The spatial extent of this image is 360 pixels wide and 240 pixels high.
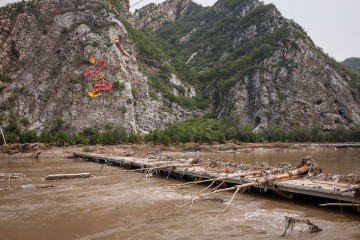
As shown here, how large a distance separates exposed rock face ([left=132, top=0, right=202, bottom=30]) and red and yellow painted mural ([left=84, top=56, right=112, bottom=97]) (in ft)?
259

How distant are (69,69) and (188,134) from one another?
28895 millimetres

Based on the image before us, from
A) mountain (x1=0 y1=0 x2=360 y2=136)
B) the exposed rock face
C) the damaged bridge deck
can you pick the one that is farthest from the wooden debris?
the exposed rock face

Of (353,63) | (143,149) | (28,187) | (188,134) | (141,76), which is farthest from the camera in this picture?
(353,63)

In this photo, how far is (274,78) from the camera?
9025cm

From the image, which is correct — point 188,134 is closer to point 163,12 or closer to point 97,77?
point 97,77

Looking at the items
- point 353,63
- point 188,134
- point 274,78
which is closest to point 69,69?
point 188,134

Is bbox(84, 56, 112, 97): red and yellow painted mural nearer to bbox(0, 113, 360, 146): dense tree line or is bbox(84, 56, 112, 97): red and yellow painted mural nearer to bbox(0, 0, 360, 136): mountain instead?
bbox(0, 0, 360, 136): mountain

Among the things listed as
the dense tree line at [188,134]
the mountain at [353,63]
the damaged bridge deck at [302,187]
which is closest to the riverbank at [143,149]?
the dense tree line at [188,134]

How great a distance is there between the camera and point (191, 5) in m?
162

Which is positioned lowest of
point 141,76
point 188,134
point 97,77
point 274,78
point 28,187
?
point 28,187

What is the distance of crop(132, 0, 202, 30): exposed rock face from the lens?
491 feet

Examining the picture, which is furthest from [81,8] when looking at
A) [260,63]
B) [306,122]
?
[306,122]

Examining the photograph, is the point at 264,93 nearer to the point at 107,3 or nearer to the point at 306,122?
the point at 306,122

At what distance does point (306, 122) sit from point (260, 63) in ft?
71.4
